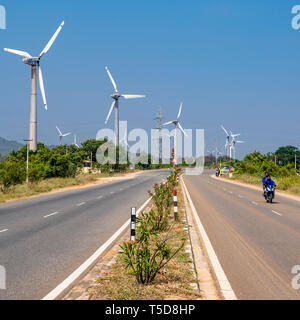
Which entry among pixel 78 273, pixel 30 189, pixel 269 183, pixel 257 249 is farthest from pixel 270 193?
pixel 30 189

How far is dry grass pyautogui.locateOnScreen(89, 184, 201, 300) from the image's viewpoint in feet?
18.8

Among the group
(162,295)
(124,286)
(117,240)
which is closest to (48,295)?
(124,286)

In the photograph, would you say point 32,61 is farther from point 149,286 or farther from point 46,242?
point 149,286

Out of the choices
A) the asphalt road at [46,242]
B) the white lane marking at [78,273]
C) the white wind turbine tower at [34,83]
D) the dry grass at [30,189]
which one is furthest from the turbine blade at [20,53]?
the white lane marking at [78,273]

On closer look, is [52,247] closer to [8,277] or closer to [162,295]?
[8,277]

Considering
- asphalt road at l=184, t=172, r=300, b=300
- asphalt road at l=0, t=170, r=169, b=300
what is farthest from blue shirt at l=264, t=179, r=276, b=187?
asphalt road at l=0, t=170, r=169, b=300

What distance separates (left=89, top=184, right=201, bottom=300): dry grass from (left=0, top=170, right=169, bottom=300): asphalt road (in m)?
0.83

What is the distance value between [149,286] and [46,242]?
4.98m

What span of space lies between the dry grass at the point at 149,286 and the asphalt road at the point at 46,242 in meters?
0.83

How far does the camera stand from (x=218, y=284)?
6480 millimetres

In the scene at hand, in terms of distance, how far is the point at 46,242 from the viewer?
10398 mm

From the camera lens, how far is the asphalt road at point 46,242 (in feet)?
21.9

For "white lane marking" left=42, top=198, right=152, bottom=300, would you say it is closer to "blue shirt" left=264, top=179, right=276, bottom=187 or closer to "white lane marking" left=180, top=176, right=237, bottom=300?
"white lane marking" left=180, top=176, right=237, bottom=300
